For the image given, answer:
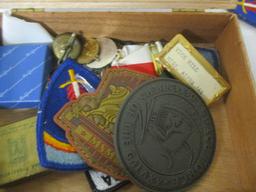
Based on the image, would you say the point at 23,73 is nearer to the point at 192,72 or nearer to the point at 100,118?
the point at 100,118

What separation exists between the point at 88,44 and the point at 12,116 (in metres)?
0.22

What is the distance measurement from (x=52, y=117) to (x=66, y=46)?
0.16 meters

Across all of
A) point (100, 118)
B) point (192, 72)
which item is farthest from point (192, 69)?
point (100, 118)

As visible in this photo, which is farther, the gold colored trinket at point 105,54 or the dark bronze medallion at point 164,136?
the gold colored trinket at point 105,54

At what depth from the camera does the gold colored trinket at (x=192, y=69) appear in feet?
2.01

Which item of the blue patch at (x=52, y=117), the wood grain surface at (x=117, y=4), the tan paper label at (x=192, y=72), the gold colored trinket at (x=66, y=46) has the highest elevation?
the wood grain surface at (x=117, y=4)

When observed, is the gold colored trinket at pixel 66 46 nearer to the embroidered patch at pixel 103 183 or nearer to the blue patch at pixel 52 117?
the blue patch at pixel 52 117

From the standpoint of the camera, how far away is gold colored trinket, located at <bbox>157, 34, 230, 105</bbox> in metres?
0.61

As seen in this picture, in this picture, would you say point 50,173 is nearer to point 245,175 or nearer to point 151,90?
point 151,90

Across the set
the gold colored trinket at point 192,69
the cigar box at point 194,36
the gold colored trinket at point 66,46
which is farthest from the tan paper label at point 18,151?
the gold colored trinket at point 192,69

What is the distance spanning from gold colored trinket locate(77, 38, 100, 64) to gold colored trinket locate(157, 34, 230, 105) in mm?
136

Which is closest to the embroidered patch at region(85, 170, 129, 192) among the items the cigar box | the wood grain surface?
the cigar box

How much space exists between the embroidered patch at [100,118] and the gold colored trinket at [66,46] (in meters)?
0.11

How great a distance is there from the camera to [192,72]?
62cm
